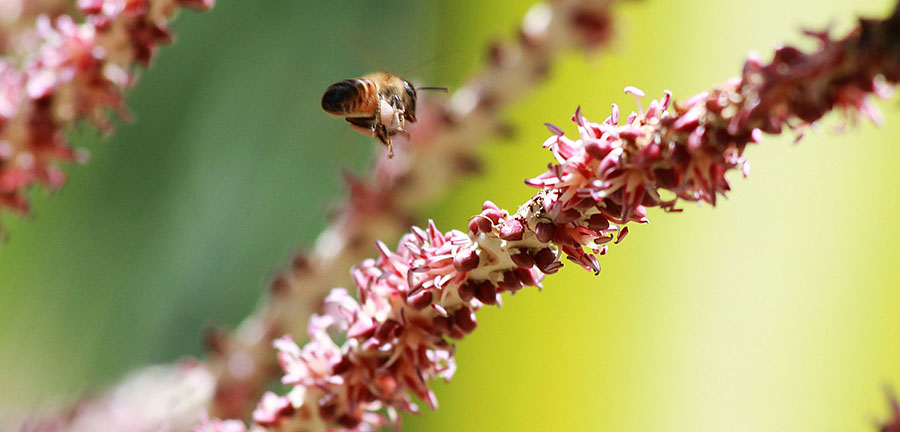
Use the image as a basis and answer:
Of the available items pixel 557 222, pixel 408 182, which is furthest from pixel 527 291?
pixel 557 222

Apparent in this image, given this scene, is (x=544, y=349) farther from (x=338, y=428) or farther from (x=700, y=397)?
(x=338, y=428)

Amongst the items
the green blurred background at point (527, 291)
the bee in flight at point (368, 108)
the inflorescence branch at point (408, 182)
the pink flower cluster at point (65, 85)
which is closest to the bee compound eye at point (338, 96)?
the bee in flight at point (368, 108)

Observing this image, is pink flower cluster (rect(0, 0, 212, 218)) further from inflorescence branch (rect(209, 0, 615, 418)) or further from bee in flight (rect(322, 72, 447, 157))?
inflorescence branch (rect(209, 0, 615, 418))

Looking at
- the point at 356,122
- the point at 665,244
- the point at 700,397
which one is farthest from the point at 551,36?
the point at 700,397

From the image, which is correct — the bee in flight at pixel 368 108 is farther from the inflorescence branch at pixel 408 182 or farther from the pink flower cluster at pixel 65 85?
the inflorescence branch at pixel 408 182

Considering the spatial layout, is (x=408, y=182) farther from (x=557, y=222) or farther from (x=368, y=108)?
(x=557, y=222)
